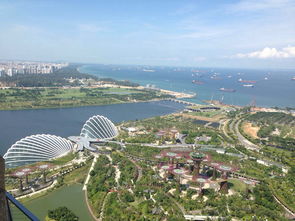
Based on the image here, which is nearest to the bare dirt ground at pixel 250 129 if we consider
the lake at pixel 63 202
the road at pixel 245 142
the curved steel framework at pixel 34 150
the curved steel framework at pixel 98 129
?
the road at pixel 245 142

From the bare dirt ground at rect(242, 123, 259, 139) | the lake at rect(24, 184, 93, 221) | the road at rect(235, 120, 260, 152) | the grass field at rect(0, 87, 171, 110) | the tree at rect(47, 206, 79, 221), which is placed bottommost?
the lake at rect(24, 184, 93, 221)

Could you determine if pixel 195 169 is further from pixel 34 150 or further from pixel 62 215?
pixel 34 150

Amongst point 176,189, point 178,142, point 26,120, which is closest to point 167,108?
point 178,142

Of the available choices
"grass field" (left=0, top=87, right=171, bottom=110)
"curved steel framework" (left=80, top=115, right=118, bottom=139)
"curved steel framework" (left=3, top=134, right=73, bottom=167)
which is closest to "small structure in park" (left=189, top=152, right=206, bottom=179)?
"curved steel framework" (left=3, top=134, right=73, bottom=167)

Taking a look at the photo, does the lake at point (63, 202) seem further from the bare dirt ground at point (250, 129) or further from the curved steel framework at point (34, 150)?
the bare dirt ground at point (250, 129)

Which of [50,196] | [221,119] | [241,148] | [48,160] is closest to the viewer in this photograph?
[50,196]

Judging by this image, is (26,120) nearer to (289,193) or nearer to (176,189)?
(176,189)

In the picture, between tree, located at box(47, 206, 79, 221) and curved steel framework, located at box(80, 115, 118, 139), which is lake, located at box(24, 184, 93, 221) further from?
curved steel framework, located at box(80, 115, 118, 139)
